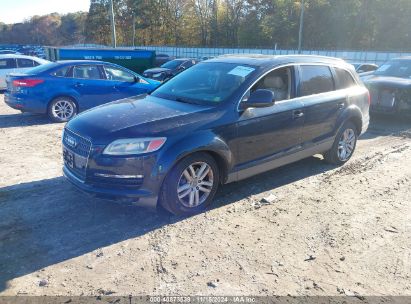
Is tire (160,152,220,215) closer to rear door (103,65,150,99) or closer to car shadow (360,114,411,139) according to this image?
car shadow (360,114,411,139)

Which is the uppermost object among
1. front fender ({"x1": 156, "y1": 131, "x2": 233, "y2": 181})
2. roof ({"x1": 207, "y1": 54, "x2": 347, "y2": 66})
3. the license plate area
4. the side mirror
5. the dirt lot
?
roof ({"x1": 207, "y1": 54, "x2": 347, "y2": 66})

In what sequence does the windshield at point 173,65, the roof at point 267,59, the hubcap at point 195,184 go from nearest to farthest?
1. the hubcap at point 195,184
2. the roof at point 267,59
3. the windshield at point 173,65

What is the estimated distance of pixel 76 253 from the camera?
11.9 feet

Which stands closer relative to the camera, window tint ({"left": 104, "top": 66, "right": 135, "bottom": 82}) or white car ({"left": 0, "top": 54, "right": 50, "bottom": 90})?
window tint ({"left": 104, "top": 66, "right": 135, "bottom": 82})

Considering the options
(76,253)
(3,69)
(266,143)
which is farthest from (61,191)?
(3,69)

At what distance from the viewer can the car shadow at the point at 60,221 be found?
141 inches

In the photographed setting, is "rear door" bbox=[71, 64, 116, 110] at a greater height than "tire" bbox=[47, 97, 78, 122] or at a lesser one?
greater

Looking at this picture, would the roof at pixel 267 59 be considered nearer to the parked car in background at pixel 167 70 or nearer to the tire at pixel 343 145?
the tire at pixel 343 145

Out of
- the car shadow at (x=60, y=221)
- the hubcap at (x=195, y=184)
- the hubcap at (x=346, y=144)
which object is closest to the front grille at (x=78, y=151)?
the car shadow at (x=60, y=221)

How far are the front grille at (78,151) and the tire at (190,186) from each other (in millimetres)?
882

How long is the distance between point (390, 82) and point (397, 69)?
1.58 m

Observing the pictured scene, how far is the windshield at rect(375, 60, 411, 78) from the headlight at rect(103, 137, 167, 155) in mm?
8941

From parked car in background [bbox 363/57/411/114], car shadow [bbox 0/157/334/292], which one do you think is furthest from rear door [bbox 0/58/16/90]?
parked car in background [bbox 363/57/411/114]

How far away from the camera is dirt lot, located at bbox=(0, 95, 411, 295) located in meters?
3.25
